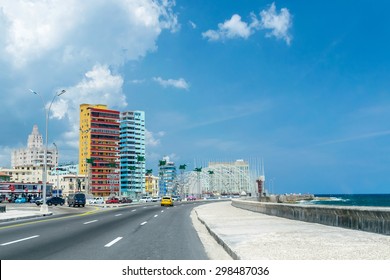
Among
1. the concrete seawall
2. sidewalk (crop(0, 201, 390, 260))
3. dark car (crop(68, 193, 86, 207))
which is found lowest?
sidewalk (crop(0, 201, 390, 260))

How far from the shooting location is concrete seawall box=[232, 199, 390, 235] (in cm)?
1502

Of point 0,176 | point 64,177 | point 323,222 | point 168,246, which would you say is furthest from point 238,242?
point 64,177

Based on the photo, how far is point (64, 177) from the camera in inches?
7785

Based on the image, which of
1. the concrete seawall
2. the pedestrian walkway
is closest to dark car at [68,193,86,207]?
the concrete seawall

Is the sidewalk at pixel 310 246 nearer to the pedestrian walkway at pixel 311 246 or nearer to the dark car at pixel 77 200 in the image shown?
the pedestrian walkway at pixel 311 246

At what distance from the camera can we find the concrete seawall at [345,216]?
15.0 meters

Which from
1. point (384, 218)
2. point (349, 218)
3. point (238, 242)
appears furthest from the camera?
point (349, 218)

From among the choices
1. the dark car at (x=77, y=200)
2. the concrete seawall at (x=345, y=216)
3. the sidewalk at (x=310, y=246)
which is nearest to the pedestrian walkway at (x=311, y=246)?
the sidewalk at (x=310, y=246)

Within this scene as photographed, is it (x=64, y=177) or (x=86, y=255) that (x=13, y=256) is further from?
(x=64, y=177)

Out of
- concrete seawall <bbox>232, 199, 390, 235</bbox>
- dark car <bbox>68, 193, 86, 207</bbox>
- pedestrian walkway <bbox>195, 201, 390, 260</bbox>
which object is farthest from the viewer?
dark car <bbox>68, 193, 86, 207</bbox>

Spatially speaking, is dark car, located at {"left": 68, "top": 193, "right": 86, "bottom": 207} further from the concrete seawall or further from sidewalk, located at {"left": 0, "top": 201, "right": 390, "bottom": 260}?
sidewalk, located at {"left": 0, "top": 201, "right": 390, "bottom": 260}

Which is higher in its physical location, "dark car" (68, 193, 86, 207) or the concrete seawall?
"dark car" (68, 193, 86, 207)
